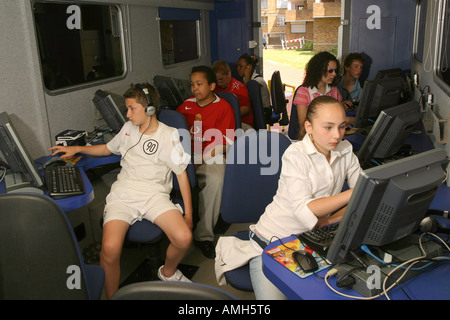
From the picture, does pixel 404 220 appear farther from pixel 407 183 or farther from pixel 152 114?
pixel 152 114

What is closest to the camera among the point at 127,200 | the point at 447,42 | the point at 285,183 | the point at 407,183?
the point at 407,183

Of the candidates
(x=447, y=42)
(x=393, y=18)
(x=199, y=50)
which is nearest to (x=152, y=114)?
Answer: (x=447, y=42)

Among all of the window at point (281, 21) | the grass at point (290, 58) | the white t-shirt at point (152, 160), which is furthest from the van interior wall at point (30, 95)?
the window at point (281, 21)

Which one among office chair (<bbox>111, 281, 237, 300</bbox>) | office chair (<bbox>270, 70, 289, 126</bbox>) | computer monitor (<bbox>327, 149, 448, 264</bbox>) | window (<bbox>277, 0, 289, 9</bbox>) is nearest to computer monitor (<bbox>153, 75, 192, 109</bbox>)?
office chair (<bbox>270, 70, 289, 126</bbox>)

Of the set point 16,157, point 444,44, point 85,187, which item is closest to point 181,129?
point 85,187

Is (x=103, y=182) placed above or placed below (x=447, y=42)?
below

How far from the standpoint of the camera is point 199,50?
5.67 metres

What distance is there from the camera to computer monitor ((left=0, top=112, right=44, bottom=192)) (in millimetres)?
2049

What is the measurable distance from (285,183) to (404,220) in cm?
54

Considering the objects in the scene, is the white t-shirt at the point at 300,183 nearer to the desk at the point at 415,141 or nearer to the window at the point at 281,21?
the desk at the point at 415,141

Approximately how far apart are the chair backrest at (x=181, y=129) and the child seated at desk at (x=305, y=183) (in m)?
0.83

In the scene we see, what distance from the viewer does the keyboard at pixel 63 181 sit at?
212cm

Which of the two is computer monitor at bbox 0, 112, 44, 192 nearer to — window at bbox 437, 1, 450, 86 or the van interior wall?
the van interior wall

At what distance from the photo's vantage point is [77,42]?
3.56 m
